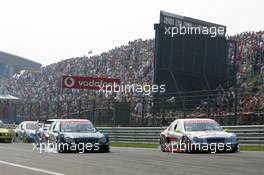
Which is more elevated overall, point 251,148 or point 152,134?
point 152,134

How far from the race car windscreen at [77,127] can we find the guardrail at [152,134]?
575 centimetres

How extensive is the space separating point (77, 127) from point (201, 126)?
3984mm

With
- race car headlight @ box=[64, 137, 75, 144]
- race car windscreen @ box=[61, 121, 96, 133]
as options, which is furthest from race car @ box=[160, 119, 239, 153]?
race car headlight @ box=[64, 137, 75, 144]

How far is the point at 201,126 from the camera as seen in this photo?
21000 mm

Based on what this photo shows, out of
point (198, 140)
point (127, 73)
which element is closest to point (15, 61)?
point (127, 73)

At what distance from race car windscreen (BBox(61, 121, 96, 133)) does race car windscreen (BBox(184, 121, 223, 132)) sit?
3.01m

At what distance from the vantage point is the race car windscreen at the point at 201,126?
20.9 meters

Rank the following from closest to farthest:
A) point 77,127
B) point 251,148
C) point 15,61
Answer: point 77,127, point 251,148, point 15,61

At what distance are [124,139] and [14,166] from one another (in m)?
18.6

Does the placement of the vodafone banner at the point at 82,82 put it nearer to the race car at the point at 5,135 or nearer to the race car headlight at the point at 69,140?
the race car at the point at 5,135

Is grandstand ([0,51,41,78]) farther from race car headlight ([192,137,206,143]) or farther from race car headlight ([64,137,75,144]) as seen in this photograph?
race car headlight ([192,137,206,143])

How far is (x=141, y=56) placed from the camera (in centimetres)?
3941

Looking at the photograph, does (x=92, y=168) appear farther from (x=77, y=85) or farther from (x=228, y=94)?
(x=77, y=85)

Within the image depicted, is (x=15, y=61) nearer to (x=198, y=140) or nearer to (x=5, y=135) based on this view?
(x=5, y=135)
